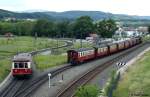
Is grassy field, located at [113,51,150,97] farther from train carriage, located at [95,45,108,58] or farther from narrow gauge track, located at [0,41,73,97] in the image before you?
train carriage, located at [95,45,108,58]

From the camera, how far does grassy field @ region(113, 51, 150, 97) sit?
4075 cm

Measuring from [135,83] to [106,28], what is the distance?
133 m

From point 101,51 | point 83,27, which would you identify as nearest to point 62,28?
point 83,27

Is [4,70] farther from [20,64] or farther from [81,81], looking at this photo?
[81,81]

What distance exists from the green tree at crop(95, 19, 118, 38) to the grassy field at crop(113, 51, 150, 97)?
11200cm

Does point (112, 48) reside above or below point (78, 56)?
below

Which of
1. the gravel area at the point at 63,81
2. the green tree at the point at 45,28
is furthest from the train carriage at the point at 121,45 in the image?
the green tree at the point at 45,28

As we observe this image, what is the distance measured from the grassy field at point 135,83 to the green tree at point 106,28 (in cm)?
11200

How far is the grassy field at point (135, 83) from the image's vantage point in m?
40.8

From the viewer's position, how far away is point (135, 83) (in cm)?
4728

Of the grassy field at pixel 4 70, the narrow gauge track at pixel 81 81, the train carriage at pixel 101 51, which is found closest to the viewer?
the narrow gauge track at pixel 81 81

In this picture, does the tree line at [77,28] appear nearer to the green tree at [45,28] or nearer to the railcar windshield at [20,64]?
the green tree at [45,28]

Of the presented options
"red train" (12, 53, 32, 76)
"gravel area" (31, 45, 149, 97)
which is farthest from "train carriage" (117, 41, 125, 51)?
"red train" (12, 53, 32, 76)

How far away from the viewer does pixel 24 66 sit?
54.1 meters
